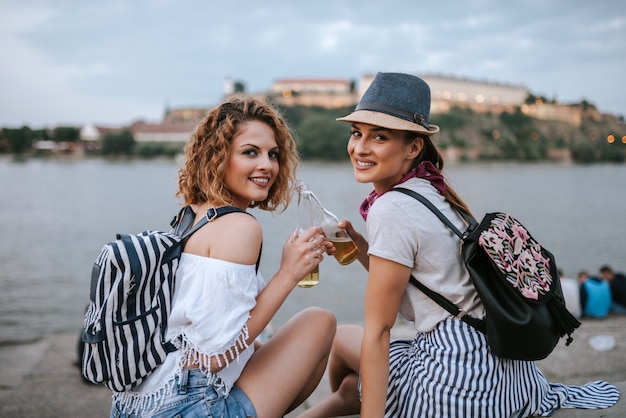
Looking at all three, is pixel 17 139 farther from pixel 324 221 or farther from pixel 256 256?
pixel 256 256

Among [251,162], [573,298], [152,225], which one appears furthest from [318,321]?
[152,225]

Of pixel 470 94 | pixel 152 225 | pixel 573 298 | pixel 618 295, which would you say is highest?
pixel 470 94

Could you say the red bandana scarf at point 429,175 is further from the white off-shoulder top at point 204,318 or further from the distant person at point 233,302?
the white off-shoulder top at point 204,318

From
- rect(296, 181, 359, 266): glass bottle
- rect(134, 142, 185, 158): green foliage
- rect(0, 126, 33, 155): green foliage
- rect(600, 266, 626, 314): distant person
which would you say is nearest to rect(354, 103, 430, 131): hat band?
rect(296, 181, 359, 266): glass bottle

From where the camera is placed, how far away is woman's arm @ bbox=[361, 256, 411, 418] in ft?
4.55

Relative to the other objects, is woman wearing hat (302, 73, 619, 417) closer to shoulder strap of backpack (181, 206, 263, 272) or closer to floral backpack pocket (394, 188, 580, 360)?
floral backpack pocket (394, 188, 580, 360)

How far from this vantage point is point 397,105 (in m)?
1.53

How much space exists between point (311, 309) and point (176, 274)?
49 cm

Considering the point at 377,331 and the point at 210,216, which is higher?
the point at 210,216

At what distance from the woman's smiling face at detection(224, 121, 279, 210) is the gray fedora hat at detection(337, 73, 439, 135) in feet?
0.97

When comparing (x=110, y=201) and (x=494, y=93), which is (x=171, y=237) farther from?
(x=494, y=93)

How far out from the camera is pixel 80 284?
1080cm

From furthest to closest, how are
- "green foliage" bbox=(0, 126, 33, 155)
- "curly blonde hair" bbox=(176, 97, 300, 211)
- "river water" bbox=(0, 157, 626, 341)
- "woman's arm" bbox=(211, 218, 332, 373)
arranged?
"green foliage" bbox=(0, 126, 33, 155)
"river water" bbox=(0, 157, 626, 341)
"curly blonde hair" bbox=(176, 97, 300, 211)
"woman's arm" bbox=(211, 218, 332, 373)

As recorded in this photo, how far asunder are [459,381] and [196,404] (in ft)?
2.40
